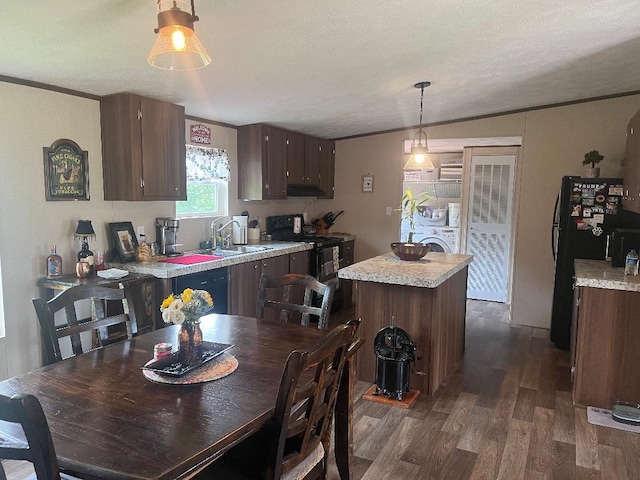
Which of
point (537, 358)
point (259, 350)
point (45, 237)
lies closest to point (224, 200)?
point (45, 237)

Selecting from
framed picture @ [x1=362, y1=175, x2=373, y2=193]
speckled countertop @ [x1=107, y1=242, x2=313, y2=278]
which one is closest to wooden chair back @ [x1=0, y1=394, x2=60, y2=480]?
speckled countertop @ [x1=107, y1=242, x2=313, y2=278]

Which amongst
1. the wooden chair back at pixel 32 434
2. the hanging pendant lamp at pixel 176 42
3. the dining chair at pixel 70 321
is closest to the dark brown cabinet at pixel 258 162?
the dining chair at pixel 70 321

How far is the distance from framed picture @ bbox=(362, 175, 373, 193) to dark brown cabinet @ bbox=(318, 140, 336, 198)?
1.42 ft

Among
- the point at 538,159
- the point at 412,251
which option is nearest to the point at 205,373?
the point at 412,251

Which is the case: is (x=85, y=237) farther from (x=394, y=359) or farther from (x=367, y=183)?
(x=367, y=183)

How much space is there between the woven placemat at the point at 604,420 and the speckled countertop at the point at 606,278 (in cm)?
82

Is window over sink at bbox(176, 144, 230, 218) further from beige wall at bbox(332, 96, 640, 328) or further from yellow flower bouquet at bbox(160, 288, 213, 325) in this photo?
yellow flower bouquet at bbox(160, 288, 213, 325)

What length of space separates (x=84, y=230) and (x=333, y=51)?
Answer: 82.4 inches

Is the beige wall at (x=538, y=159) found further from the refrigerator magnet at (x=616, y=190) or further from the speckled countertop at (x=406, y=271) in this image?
the speckled countertop at (x=406, y=271)

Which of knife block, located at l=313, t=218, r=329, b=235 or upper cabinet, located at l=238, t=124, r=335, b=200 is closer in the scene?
upper cabinet, located at l=238, t=124, r=335, b=200

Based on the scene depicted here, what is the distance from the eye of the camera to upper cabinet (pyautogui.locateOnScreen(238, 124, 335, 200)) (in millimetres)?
4672

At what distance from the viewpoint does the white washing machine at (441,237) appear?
6.26 meters

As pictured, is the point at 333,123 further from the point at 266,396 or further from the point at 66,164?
the point at 266,396

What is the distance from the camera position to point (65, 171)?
3.13 meters
